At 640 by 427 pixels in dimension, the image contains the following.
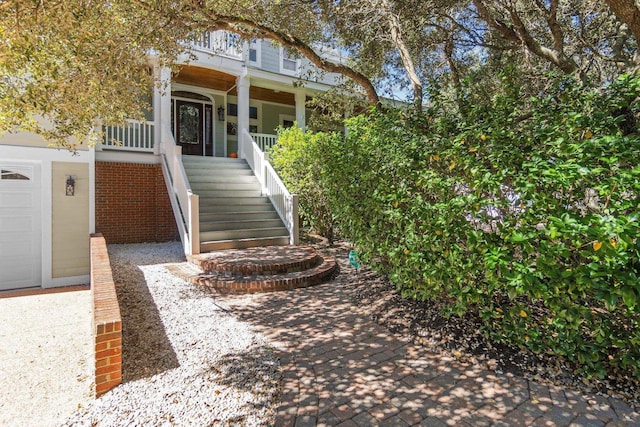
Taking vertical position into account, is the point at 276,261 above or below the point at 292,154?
below

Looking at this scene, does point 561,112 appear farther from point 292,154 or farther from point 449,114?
point 292,154

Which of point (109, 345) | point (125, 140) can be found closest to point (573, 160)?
point (109, 345)

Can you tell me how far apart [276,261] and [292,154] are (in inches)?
132

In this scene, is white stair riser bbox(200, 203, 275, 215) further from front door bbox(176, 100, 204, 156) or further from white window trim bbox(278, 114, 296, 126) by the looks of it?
white window trim bbox(278, 114, 296, 126)

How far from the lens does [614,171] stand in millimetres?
2643

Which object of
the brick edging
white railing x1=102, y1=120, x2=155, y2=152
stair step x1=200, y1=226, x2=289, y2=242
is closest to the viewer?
the brick edging

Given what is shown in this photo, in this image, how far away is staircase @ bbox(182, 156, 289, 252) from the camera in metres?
7.81

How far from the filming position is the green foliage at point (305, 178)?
8422mm

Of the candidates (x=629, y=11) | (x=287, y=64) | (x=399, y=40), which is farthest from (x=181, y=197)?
(x=629, y=11)

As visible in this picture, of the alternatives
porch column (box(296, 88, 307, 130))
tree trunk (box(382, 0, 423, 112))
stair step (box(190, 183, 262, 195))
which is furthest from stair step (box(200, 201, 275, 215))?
porch column (box(296, 88, 307, 130))

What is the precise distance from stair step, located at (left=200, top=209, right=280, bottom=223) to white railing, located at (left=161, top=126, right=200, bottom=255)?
0.48m

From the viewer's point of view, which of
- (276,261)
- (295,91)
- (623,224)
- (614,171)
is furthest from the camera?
(295,91)

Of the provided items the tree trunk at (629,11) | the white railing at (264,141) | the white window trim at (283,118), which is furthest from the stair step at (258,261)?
the white window trim at (283,118)

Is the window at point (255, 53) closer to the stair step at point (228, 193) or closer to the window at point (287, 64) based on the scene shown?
the window at point (287, 64)
